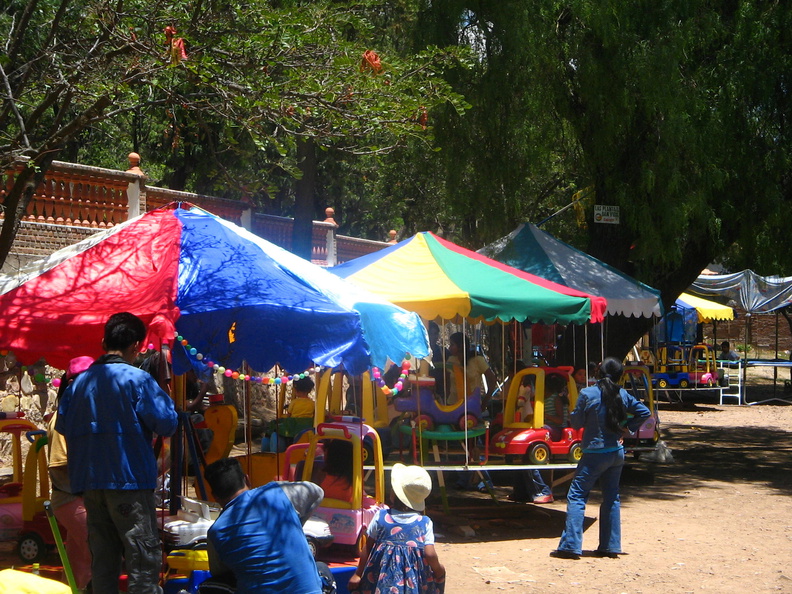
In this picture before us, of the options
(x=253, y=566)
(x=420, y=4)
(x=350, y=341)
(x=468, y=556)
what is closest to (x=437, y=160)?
(x=420, y=4)

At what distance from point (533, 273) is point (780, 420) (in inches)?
447

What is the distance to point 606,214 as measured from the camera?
1227 centimetres

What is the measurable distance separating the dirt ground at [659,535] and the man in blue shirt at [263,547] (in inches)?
138

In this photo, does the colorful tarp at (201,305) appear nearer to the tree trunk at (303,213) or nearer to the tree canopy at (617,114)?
the tree canopy at (617,114)

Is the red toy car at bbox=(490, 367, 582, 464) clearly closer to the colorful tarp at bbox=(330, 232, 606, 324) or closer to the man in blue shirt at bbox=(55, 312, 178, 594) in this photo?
the colorful tarp at bbox=(330, 232, 606, 324)

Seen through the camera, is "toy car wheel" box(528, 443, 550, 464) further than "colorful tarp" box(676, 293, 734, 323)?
No

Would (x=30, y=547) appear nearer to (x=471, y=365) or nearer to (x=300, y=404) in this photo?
(x=300, y=404)

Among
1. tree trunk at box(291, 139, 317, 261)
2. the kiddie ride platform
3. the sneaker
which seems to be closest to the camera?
the sneaker

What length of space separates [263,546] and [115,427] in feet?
4.61

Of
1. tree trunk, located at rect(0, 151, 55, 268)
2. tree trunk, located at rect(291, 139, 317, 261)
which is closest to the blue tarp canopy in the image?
tree trunk, located at rect(291, 139, 317, 261)

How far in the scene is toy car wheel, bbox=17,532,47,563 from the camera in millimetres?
7191

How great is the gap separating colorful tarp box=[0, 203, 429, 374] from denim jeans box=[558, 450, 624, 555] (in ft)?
6.56

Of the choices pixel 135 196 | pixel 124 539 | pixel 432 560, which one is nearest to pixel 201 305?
pixel 124 539

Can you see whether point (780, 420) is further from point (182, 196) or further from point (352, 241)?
point (182, 196)
